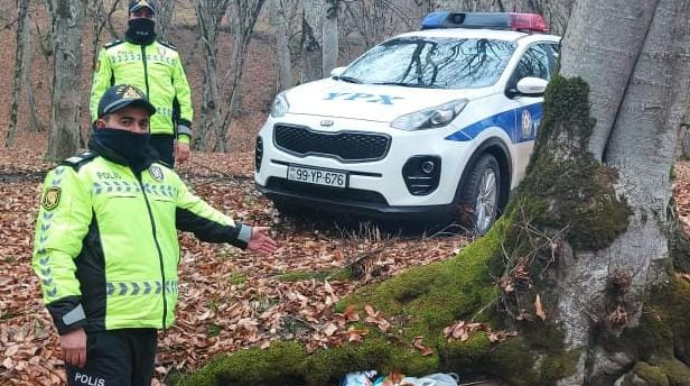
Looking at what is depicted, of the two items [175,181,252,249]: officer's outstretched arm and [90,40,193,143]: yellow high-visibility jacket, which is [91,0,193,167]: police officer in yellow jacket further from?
[175,181,252,249]: officer's outstretched arm

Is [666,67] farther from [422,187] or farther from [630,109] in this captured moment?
[422,187]

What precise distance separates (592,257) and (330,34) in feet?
33.4

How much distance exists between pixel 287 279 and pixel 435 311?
1.29 meters

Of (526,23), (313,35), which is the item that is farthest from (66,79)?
(526,23)

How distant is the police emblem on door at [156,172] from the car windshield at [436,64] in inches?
171

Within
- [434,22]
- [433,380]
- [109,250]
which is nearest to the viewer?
[109,250]

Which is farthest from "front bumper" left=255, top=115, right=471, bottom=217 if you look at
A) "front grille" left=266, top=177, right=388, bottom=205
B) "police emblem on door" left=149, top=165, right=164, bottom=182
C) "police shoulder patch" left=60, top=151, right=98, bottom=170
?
"police shoulder patch" left=60, top=151, right=98, bottom=170

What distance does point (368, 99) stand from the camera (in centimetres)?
721

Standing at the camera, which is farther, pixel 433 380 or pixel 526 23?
pixel 526 23

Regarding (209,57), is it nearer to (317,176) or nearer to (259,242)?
(317,176)

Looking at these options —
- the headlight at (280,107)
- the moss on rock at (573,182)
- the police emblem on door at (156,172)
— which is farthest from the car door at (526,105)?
the police emblem on door at (156,172)

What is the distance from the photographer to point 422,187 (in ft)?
22.5

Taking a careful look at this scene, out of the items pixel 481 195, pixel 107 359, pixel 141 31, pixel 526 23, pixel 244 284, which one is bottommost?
pixel 244 284

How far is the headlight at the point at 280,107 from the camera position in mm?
7379
